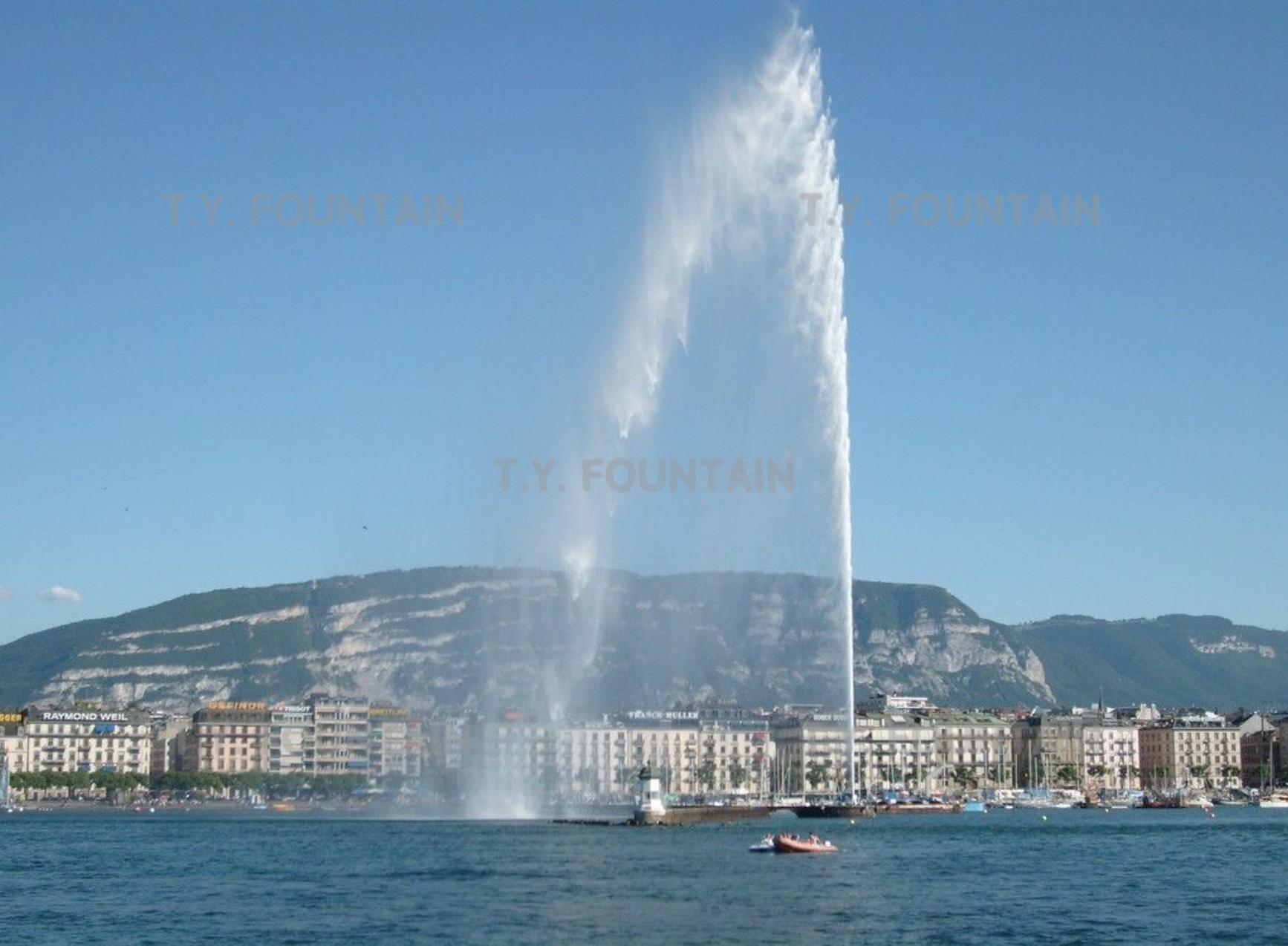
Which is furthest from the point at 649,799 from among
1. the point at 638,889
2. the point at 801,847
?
the point at 638,889

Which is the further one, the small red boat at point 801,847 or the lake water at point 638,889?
the small red boat at point 801,847

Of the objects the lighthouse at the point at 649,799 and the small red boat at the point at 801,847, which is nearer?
the small red boat at the point at 801,847

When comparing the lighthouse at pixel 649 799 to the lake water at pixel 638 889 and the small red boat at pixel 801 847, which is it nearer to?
the lake water at pixel 638 889

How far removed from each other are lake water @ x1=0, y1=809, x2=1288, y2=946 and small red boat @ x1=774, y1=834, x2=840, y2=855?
3.74 feet

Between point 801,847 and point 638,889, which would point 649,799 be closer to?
point 801,847

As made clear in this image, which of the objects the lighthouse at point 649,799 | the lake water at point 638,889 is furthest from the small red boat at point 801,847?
the lighthouse at point 649,799

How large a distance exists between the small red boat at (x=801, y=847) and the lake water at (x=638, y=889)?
3.74 ft

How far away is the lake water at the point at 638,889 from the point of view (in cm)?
4116

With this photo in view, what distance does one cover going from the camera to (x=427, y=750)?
183m

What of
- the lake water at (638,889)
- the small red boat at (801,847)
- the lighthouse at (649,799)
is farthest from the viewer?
the lighthouse at (649,799)

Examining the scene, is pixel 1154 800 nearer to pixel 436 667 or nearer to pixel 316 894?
pixel 436 667

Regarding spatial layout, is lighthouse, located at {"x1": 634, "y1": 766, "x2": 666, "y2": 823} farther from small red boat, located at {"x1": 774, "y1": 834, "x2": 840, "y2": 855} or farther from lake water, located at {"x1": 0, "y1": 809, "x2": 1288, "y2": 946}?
small red boat, located at {"x1": 774, "y1": 834, "x2": 840, "y2": 855}

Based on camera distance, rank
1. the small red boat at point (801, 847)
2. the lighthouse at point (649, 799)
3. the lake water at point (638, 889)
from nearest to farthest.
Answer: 1. the lake water at point (638, 889)
2. the small red boat at point (801, 847)
3. the lighthouse at point (649, 799)

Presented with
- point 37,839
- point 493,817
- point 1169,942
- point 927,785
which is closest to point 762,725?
point 927,785
